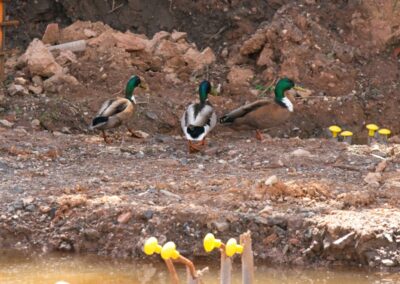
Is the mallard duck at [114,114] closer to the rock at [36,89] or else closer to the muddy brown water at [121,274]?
the rock at [36,89]

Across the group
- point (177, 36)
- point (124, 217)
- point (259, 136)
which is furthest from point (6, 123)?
point (124, 217)

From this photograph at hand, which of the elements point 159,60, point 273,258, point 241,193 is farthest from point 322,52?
point 273,258

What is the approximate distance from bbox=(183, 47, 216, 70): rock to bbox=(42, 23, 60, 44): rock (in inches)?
68.5

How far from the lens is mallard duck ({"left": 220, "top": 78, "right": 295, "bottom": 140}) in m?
14.0

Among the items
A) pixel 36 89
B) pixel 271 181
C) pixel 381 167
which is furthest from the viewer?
pixel 36 89

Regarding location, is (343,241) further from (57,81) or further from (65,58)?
(65,58)

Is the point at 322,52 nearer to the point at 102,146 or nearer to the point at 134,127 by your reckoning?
the point at 134,127

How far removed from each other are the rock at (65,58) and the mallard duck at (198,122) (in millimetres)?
2019

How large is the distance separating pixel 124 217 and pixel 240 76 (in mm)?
5795

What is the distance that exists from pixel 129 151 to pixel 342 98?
3668 millimetres

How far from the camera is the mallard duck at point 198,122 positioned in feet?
43.0

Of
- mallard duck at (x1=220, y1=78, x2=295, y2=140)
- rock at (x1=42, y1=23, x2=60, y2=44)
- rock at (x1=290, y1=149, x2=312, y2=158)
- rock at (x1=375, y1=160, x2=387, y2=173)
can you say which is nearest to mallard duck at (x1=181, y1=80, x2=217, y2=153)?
mallard duck at (x1=220, y1=78, x2=295, y2=140)

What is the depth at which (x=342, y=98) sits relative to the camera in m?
15.4

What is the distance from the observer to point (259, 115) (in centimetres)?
1405
